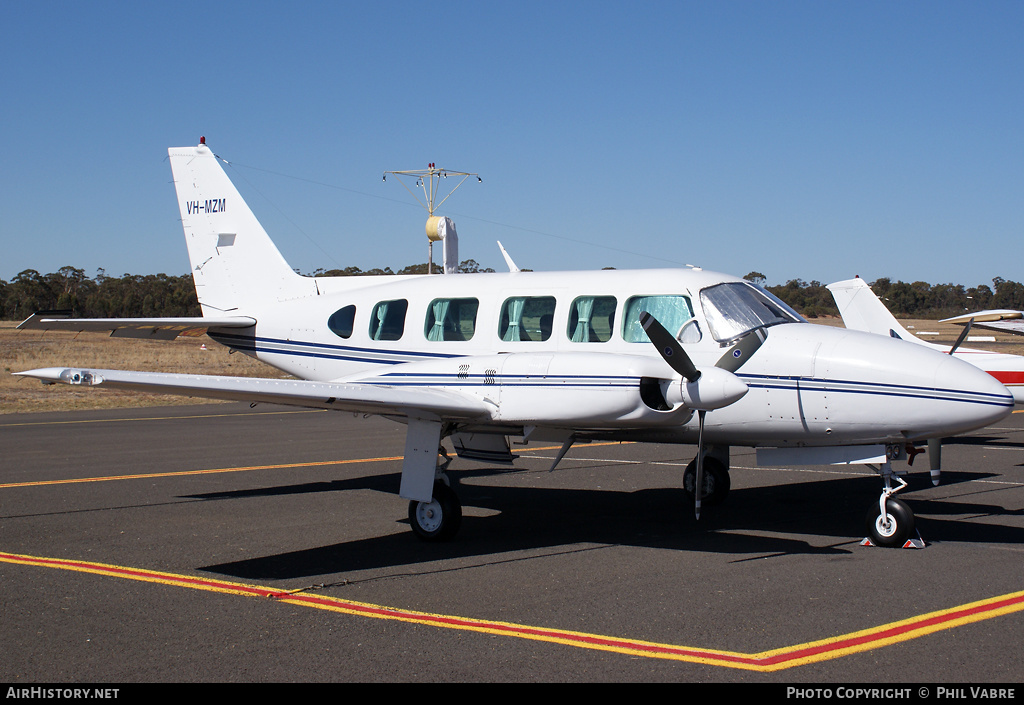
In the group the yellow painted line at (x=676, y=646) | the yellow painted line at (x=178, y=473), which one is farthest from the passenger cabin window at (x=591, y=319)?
the yellow painted line at (x=178, y=473)

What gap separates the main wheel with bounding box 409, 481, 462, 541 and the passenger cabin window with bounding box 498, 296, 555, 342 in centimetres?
194

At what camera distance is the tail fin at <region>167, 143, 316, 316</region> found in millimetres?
12086

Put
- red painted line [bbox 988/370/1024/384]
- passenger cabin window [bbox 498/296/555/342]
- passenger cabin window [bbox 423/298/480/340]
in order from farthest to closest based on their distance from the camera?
red painted line [bbox 988/370/1024/384] → passenger cabin window [bbox 423/298/480/340] → passenger cabin window [bbox 498/296/555/342]

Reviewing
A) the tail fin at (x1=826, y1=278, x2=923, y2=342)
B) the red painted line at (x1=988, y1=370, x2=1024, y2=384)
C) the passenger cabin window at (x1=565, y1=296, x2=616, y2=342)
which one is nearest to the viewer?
the passenger cabin window at (x1=565, y1=296, x2=616, y2=342)

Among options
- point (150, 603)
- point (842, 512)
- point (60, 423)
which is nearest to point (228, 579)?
point (150, 603)

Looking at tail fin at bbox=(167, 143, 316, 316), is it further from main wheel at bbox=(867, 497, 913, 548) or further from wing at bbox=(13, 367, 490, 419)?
main wheel at bbox=(867, 497, 913, 548)

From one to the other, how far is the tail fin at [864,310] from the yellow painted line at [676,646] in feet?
35.9

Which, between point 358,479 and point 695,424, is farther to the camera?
point 358,479

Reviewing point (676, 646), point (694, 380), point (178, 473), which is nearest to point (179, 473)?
point (178, 473)

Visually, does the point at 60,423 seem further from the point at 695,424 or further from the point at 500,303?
the point at 695,424

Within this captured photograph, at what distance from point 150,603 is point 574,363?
12.7 feet

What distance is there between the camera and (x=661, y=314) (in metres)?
8.84

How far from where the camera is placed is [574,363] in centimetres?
764

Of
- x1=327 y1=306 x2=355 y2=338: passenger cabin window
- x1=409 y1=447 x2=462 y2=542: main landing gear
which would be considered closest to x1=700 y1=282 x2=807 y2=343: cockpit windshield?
x1=409 y1=447 x2=462 y2=542: main landing gear
